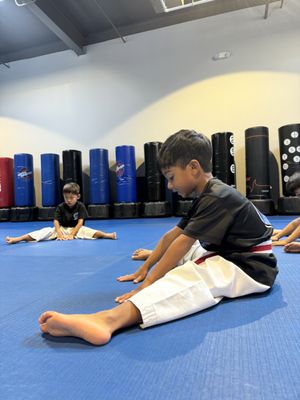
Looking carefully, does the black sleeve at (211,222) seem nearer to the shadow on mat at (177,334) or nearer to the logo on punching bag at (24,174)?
the shadow on mat at (177,334)

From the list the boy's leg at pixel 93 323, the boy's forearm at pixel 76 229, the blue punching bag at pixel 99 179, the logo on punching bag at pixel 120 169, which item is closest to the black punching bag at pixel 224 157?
the logo on punching bag at pixel 120 169

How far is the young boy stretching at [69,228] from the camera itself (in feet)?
11.7

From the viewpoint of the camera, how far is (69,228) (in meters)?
3.87

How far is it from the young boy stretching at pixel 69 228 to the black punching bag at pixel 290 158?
314 centimetres

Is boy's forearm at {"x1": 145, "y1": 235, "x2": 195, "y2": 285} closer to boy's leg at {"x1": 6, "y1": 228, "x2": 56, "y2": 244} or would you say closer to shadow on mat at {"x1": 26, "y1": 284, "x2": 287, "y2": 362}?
shadow on mat at {"x1": 26, "y1": 284, "x2": 287, "y2": 362}

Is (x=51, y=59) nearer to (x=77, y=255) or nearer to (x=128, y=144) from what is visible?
(x=128, y=144)

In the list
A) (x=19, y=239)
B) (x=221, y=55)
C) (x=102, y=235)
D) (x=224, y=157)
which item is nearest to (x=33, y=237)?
(x=19, y=239)

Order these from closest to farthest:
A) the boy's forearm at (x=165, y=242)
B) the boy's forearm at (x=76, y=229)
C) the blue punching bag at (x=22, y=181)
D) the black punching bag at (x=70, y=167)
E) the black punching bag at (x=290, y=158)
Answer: the boy's forearm at (x=165, y=242), the boy's forearm at (x=76, y=229), the black punching bag at (x=290, y=158), the black punching bag at (x=70, y=167), the blue punching bag at (x=22, y=181)

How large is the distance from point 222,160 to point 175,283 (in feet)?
15.0

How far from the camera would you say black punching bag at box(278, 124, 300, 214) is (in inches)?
202

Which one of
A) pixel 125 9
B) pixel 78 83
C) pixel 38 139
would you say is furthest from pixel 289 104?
pixel 38 139

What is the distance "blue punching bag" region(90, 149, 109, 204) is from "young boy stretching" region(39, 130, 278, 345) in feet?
16.0

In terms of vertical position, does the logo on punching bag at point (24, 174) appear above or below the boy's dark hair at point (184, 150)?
above

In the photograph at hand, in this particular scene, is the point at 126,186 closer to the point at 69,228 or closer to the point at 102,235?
the point at 69,228
